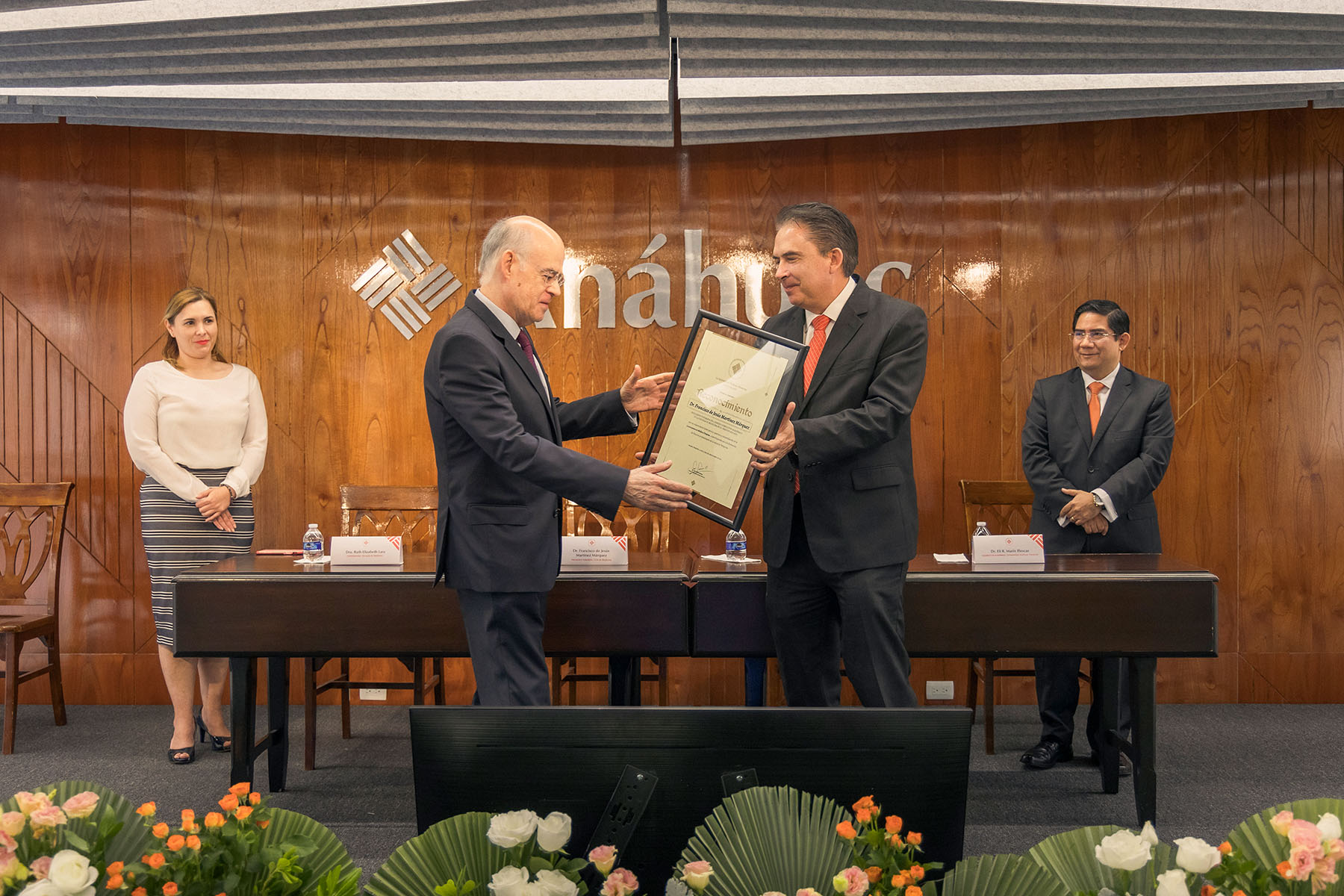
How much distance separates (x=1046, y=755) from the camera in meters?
3.96

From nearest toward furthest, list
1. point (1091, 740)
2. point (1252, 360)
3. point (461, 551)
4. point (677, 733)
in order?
point (677, 733), point (461, 551), point (1091, 740), point (1252, 360)

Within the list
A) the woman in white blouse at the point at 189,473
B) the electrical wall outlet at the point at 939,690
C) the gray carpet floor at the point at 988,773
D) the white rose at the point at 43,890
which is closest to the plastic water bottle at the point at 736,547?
the gray carpet floor at the point at 988,773

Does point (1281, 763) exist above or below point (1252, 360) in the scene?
below

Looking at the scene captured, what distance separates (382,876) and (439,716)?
1.00 ft

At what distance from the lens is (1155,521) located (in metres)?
4.00

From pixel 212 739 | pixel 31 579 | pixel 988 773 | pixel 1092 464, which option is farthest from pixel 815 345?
pixel 31 579

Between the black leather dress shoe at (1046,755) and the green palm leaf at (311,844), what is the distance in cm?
357

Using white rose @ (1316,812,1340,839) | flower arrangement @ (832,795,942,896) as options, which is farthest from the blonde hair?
white rose @ (1316,812,1340,839)

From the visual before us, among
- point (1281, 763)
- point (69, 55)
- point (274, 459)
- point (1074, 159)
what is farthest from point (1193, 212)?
point (69, 55)

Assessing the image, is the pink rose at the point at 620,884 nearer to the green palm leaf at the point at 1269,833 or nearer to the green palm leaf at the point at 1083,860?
the green palm leaf at the point at 1083,860

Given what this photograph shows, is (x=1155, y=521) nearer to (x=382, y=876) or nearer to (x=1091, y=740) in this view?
(x=1091, y=740)

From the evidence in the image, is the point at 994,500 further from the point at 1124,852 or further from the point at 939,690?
the point at 1124,852

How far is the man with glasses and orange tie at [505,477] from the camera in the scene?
2.40 meters

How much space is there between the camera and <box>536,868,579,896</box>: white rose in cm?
84
